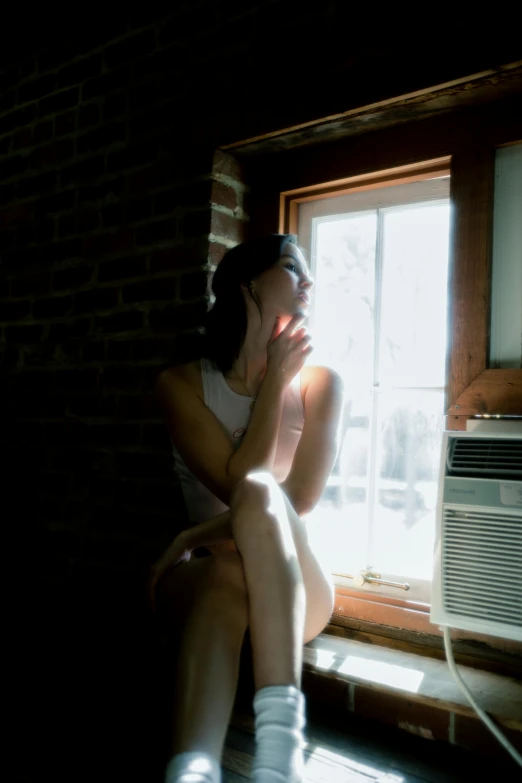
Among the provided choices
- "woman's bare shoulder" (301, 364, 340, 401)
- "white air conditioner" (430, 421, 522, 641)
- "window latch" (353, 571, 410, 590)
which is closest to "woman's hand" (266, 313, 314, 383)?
"woman's bare shoulder" (301, 364, 340, 401)

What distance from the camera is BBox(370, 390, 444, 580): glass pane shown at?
4.92 ft

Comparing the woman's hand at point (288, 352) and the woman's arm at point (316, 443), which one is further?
the woman's hand at point (288, 352)

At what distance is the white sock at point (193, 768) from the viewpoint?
89 centimetres

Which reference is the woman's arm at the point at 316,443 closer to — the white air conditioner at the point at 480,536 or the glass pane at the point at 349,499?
the glass pane at the point at 349,499

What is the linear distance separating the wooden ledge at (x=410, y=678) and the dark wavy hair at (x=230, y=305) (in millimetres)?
740

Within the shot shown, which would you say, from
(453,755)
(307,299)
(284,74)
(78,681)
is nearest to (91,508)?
(78,681)

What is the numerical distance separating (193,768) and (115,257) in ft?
4.73

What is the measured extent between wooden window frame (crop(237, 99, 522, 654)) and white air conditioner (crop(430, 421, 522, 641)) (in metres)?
0.17

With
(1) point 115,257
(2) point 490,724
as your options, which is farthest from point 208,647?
(1) point 115,257

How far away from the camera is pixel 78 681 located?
60.4 inches

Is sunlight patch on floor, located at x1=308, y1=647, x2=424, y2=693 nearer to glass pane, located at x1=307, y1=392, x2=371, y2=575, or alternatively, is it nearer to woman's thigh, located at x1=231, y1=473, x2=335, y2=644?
woman's thigh, located at x1=231, y1=473, x2=335, y2=644

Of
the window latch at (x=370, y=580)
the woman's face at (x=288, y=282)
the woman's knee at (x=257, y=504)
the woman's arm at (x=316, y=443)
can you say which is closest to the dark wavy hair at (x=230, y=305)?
the woman's face at (x=288, y=282)

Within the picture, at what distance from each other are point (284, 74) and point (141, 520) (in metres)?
1.27

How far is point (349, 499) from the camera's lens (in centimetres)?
162
